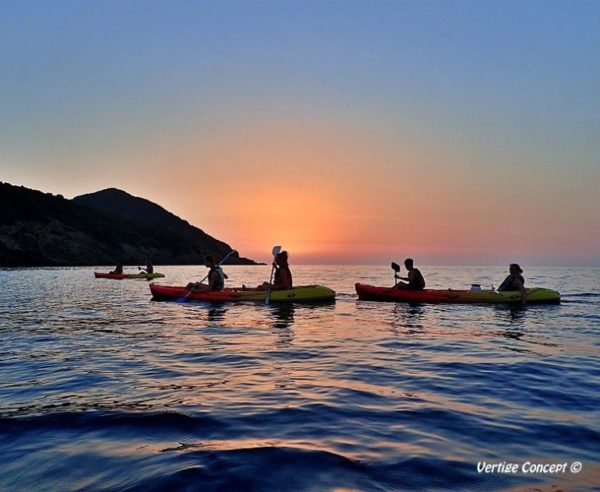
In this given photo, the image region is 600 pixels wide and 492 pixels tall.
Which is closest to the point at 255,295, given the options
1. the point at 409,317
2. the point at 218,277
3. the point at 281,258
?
the point at 281,258

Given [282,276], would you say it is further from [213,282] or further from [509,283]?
[509,283]

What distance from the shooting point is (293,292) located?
68.5ft

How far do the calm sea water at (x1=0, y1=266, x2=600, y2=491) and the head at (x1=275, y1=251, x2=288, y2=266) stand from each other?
7.03 m

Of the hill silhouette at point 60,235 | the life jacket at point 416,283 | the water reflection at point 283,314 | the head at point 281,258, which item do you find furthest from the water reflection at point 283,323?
the hill silhouette at point 60,235

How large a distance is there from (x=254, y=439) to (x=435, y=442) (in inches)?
71.6

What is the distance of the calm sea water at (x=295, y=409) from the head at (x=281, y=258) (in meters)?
7.03

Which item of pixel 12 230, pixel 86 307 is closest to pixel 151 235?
pixel 12 230

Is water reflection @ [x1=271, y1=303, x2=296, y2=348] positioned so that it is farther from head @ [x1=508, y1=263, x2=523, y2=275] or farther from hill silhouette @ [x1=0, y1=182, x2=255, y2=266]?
hill silhouette @ [x1=0, y1=182, x2=255, y2=266]

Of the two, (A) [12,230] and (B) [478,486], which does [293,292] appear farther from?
(A) [12,230]

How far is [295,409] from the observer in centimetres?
606

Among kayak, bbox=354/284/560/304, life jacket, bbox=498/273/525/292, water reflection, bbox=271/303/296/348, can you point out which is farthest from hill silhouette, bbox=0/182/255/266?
life jacket, bbox=498/273/525/292

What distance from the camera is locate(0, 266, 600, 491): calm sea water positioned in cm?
414

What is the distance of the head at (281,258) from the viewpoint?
20002mm

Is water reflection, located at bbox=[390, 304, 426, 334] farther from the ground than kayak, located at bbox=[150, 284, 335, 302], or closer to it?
closer to it
